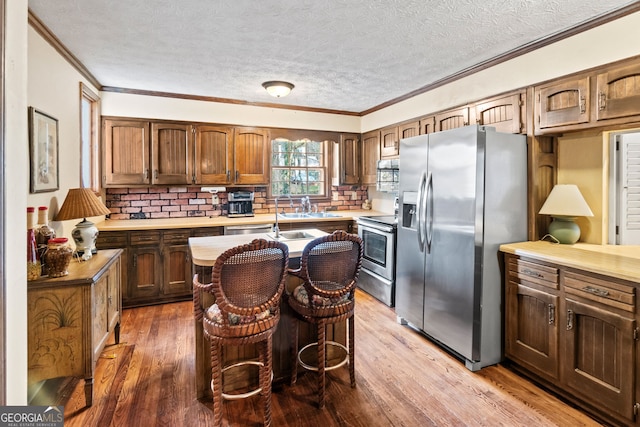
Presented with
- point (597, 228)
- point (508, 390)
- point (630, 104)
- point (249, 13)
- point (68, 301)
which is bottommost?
point (508, 390)

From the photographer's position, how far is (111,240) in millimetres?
3676

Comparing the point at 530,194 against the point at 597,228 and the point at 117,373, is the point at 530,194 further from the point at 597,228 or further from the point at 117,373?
the point at 117,373

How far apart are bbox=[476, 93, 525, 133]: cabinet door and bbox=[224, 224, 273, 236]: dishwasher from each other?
266cm

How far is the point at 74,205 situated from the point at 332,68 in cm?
251

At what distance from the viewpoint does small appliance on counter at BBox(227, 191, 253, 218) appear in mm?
4566

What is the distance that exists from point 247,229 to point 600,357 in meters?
3.43

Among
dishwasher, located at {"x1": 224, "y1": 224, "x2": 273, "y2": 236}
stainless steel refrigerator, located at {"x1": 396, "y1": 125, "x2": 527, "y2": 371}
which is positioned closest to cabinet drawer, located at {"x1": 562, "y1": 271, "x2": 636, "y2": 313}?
stainless steel refrigerator, located at {"x1": 396, "y1": 125, "x2": 527, "y2": 371}

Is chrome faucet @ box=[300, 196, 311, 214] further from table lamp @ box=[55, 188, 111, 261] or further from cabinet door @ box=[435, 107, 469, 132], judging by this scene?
table lamp @ box=[55, 188, 111, 261]

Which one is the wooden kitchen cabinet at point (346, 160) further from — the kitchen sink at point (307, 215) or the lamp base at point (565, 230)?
the lamp base at point (565, 230)

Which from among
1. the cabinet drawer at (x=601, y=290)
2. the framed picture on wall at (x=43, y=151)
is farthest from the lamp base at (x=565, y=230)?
the framed picture on wall at (x=43, y=151)

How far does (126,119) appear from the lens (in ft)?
13.2

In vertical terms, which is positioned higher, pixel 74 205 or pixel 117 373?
pixel 74 205

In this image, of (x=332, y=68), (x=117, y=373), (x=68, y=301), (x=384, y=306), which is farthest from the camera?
(x=384, y=306)

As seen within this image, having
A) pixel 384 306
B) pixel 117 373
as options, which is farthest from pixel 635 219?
pixel 117 373
